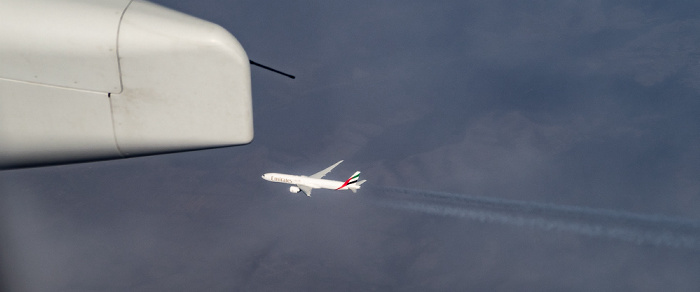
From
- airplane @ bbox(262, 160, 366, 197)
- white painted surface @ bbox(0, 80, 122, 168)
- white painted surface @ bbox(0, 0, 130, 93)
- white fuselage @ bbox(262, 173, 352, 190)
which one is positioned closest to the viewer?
white painted surface @ bbox(0, 0, 130, 93)

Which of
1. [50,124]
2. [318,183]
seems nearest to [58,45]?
[50,124]

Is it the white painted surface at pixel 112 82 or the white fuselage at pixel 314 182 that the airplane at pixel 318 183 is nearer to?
the white fuselage at pixel 314 182

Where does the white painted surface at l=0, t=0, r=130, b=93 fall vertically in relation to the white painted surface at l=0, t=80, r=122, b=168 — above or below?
above

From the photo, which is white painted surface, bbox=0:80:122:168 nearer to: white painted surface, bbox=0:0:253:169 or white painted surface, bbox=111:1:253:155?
white painted surface, bbox=0:0:253:169

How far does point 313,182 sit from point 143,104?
104 metres

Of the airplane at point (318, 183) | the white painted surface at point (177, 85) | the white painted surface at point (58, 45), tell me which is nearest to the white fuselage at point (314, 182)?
the airplane at point (318, 183)

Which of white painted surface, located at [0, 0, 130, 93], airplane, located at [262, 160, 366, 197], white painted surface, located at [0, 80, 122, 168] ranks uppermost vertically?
white painted surface, located at [0, 0, 130, 93]

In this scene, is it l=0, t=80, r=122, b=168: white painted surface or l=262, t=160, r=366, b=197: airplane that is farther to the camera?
l=262, t=160, r=366, b=197: airplane

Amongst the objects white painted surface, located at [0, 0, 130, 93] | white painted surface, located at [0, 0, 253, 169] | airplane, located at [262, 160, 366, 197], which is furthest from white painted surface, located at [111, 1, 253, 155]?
airplane, located at [262, 160, 366, 197]

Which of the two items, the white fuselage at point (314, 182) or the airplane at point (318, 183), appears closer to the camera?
the airplane at point (318, 183)

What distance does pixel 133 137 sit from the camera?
7.42 meters

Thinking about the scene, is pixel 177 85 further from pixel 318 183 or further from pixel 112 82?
pixel 318 183

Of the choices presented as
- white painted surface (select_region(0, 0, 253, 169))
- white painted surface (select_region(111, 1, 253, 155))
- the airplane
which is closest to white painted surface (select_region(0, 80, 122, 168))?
white painted surface (select_region(0, 0, 253, 169))

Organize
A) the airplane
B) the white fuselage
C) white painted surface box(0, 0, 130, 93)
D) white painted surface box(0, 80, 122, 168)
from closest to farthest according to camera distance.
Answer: white painted surface box(0, 0, 130, 93) < white painted surface box(0, 80, 122, 168) < the airplane < the white fuselage
